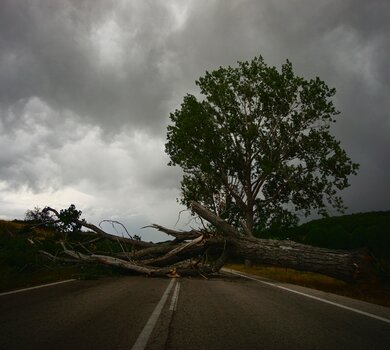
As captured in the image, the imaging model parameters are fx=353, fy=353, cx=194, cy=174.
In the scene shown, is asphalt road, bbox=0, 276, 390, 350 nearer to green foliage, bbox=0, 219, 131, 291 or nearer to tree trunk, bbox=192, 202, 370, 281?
green foliage, bbox=0, 219, 131, 291

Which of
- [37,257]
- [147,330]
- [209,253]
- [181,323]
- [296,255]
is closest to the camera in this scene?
[147,330]

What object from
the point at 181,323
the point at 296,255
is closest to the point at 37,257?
the point at 296,255

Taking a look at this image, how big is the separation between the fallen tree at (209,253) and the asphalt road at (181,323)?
4.57m

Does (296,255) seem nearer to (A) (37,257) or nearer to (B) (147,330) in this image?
(B) (147,330)

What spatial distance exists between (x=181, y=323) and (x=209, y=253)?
407 inches

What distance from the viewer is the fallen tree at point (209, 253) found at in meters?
12.4

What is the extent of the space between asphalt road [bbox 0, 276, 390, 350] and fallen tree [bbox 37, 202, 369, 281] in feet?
15.0

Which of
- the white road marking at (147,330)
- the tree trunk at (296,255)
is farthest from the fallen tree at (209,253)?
the white road marking at (147,330)

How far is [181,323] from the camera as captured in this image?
Result: 214 inches

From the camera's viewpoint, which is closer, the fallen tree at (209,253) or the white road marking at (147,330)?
the white road marking at (147,330)

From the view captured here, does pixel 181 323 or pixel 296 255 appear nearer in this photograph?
pixel 181 323

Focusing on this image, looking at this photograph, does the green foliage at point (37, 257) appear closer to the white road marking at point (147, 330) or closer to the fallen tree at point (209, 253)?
the fallen tree at point (209, 253)

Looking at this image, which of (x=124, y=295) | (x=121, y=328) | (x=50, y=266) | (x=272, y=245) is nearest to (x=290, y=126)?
(x=272, y=245)

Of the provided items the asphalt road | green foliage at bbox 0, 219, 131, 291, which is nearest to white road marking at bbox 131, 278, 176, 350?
the asphalt road
